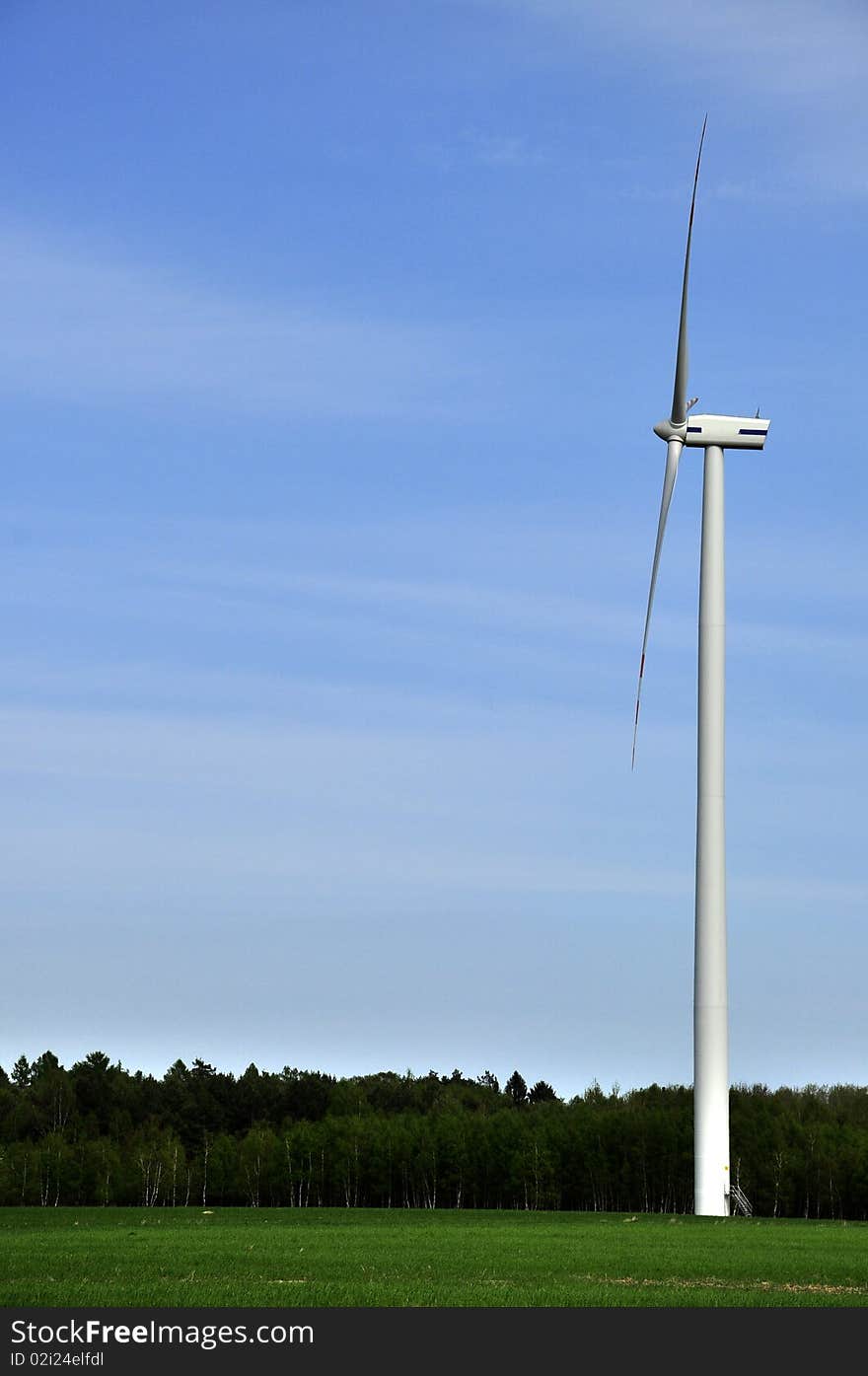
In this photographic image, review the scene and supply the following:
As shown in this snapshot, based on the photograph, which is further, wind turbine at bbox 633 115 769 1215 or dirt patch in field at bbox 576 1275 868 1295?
wind turbine at bbox 633 115 769 1215

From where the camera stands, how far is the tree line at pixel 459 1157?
61.7 m

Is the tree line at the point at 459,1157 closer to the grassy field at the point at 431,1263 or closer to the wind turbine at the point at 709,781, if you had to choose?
the wind turbine at the point at 709,781

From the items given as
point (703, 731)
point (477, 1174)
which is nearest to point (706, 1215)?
point (703, 731)

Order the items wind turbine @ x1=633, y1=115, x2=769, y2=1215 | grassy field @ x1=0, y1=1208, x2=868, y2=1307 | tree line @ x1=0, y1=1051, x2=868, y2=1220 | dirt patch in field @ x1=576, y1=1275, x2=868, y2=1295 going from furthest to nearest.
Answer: tree line @ x1=0, y1=1051, x2=868, y2=1220 < wind turbine @ x1=633, y1=115, x2=769, y2=1215 < dirt patch in field @ x1=576, y1=1275, x2=868, y2=1295 < grassy field @ x1=0, y1=1208, x2=868, y2=1307

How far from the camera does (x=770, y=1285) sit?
22703 mm

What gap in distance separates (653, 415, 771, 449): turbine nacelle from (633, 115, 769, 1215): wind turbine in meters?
0.03

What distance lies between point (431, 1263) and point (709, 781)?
61.5 ft

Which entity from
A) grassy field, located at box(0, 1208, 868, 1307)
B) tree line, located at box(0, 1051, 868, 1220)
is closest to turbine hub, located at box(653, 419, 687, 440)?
grassy field, located at box(0, 1208, 868, 1307)

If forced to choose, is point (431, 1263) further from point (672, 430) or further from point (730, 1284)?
point (672, 430)

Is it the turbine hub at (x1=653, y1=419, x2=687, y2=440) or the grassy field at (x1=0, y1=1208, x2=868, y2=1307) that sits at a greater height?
the turbine hub at (x1=653, y1=419, x2=687, y2=440)

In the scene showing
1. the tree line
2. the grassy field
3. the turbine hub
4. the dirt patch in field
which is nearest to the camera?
the grassy field

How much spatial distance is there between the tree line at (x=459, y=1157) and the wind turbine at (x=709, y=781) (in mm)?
14637

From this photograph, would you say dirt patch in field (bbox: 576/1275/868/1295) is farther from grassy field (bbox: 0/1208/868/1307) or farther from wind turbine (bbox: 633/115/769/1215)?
wind turbine (bbox: 633/115/769/1215)

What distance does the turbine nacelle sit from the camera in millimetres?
44219
